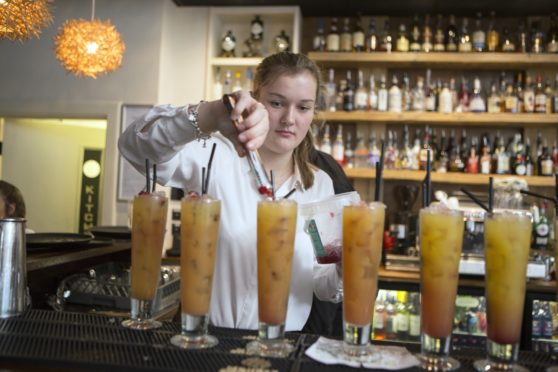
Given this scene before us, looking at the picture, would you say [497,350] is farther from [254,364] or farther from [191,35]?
[191,35]

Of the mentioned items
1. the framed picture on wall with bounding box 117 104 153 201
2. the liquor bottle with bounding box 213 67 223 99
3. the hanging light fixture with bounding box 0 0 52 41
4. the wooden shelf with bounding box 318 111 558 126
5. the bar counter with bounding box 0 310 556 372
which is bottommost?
the bar counter with bounding box 0 310 556 372

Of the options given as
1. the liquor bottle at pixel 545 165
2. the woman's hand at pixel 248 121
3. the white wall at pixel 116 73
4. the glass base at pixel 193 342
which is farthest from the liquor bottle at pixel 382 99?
the glass base at pixel 193 342

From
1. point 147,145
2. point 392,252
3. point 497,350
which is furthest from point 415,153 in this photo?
point 497,350

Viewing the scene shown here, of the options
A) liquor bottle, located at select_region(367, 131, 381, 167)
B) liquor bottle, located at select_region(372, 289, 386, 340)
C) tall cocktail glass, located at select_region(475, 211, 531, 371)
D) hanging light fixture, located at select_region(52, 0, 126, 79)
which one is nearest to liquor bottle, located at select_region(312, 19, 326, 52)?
liquor bottle, located at select_region(367, 131, 381, 167)

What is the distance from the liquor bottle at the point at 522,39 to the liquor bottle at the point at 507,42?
5 cm

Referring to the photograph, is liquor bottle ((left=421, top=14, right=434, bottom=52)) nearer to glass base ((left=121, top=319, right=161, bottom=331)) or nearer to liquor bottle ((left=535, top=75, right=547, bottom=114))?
liquor bottle ((left=535, top=75, right=547, bottom=114))

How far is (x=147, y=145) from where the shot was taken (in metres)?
1.43

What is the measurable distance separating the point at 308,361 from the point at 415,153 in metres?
3.13

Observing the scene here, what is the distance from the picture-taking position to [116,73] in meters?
4.17

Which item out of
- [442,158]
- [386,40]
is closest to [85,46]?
[386,40]

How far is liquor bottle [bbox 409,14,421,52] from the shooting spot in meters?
3.85

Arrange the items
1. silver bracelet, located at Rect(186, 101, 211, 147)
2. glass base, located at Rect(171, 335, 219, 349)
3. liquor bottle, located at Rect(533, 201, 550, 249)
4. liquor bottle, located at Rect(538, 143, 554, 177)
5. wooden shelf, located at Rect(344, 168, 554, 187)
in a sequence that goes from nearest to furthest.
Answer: glass base, located at Rect(171, 335, 219, 349), silver bracelet, located at Rect(186, 101, 211, 147), liquor bottle, located at Rect(533, 201, 550, 249), wooden shelf, located at Rect(344, 168, 554, 187), liquor bottle, located at Rect(538, 143, 554, 177)

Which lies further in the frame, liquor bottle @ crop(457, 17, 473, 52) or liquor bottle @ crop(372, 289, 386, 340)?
liquor bottle @ crop(457, 17, 473, 52)

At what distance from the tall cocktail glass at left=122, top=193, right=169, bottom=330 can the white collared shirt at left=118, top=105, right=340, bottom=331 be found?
1.01 feet
